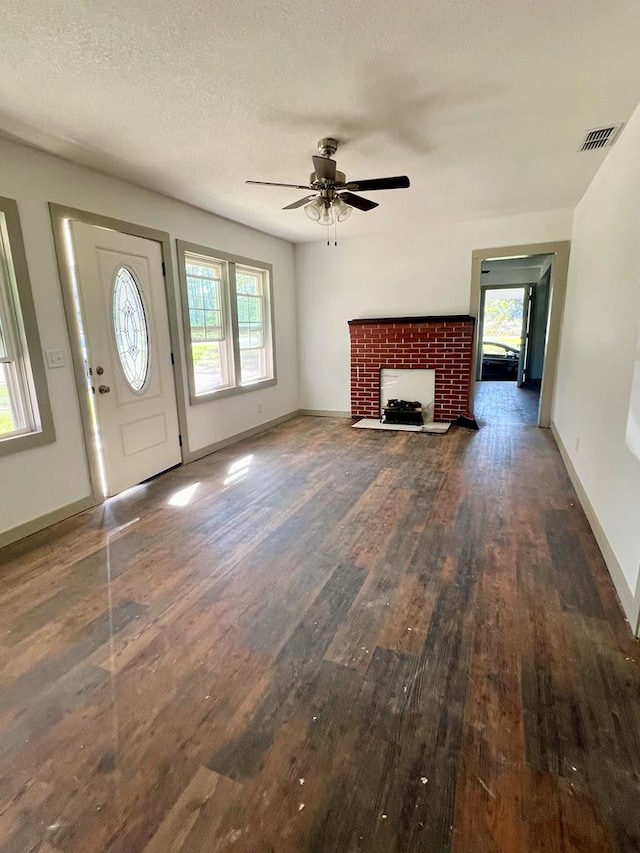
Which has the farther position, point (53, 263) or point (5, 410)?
point (53, 263)

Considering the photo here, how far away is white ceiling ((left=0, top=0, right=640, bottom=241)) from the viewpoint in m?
1.67

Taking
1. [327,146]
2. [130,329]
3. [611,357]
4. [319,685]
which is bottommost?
[319,685]

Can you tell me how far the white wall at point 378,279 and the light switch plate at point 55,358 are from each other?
3723mm

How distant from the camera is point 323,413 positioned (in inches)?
250

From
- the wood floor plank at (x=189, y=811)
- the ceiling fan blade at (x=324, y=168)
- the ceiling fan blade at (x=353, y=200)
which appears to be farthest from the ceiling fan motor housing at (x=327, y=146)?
the wood floor plank at (x=189, y=811)

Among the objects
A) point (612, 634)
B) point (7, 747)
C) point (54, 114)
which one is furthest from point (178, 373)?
point (612, 634)

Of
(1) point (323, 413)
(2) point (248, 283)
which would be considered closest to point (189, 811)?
(2) point (248, 283)

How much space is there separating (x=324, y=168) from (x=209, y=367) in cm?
249

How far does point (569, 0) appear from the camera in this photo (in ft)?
5.25

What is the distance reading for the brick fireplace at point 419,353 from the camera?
5.34m

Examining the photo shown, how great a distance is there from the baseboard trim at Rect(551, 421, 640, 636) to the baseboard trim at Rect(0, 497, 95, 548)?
11.3 feet

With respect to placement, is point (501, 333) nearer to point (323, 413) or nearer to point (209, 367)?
point (323, 413)

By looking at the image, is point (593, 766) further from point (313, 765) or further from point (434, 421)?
point (434, 421)

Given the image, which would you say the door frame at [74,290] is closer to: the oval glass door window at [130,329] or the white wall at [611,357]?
the oval glass door window at [130,329]
